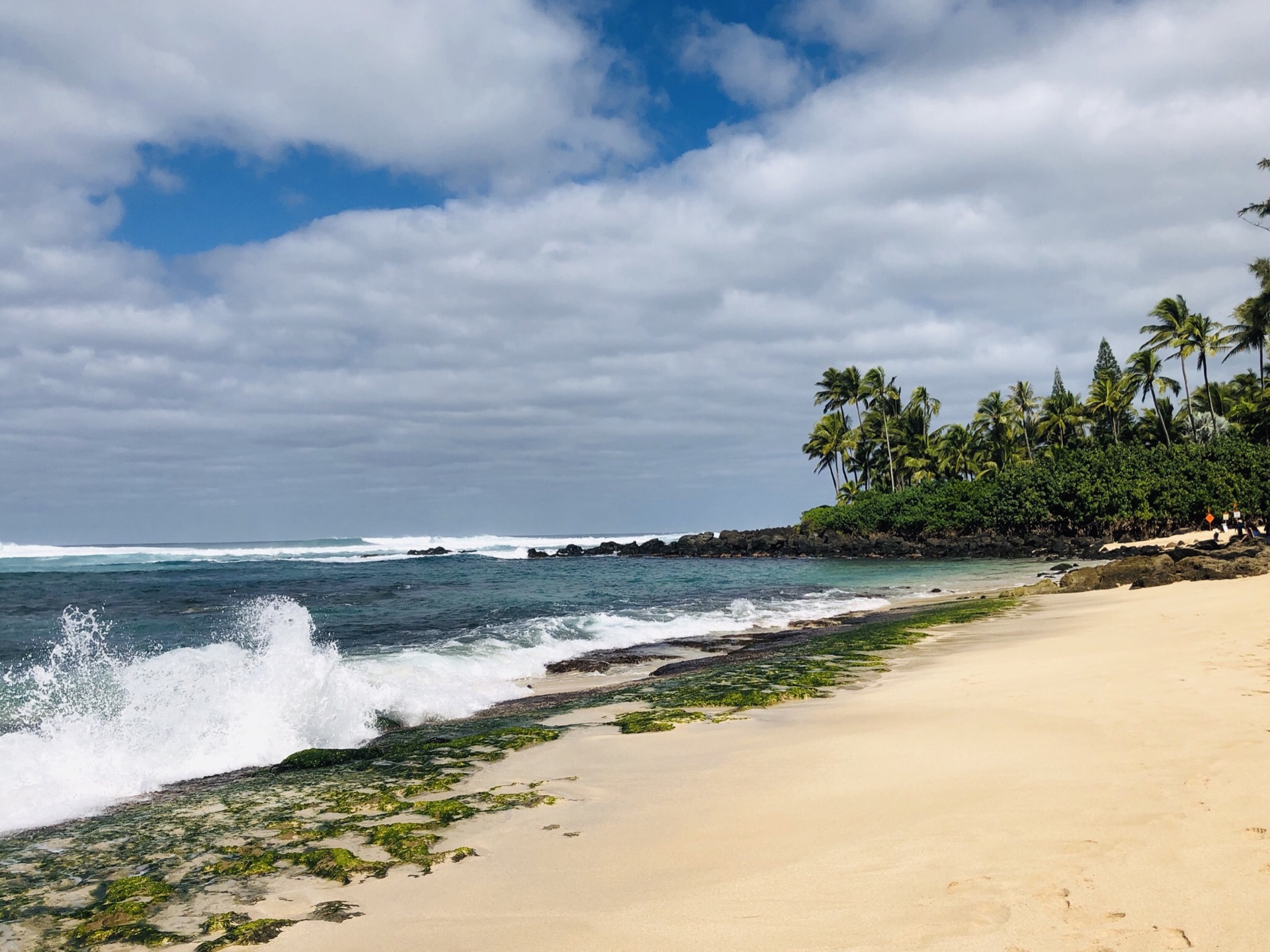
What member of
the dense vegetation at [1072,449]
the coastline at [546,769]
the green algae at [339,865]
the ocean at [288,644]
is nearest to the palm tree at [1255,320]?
the dense vegetation at [1072,449]

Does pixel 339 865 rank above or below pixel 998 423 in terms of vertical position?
below

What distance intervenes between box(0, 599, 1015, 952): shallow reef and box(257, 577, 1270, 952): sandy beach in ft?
0.98

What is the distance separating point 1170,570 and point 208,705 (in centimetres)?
2010

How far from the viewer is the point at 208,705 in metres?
9.20

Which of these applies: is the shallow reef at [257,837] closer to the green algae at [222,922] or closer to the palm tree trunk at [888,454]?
the green algae at [222,922]

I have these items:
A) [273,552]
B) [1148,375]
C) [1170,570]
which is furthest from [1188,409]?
[273,552]

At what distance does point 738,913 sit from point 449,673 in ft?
33.5

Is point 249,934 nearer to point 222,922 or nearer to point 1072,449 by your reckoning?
point 222,922

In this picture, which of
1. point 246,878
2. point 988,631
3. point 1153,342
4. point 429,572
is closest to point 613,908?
point 246,878

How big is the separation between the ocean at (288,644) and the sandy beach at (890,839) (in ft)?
12.6

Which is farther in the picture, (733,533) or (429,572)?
(733,533)

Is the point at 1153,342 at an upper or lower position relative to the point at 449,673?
upper

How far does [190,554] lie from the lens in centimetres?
8206

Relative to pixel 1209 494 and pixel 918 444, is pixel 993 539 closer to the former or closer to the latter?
pixel 1209 494
